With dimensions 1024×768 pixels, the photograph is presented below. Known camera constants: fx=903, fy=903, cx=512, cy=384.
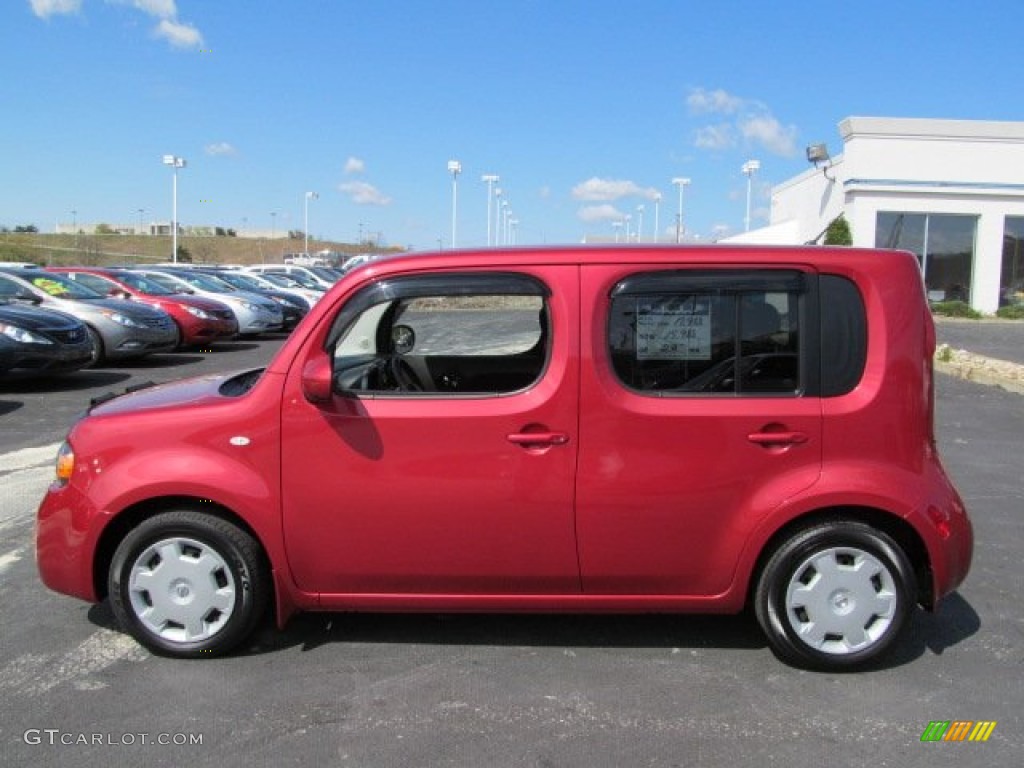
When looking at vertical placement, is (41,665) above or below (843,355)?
below

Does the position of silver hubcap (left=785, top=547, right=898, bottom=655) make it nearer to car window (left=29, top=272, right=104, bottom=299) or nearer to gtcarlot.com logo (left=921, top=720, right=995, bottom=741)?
gtcarlot.com logo (left=921, top=720, right=995, bottom=741)

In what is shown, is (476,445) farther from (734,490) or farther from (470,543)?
(734,490)

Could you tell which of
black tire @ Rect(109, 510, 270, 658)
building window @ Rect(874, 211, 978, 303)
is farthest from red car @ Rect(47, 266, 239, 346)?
building window @ Rect(874, 211, 978, 303)

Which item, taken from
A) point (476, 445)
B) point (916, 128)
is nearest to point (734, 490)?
point (476, 445)

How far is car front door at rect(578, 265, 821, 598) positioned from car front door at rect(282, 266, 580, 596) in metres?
0.11

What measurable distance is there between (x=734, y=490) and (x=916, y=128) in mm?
27849

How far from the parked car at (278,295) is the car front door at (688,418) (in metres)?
17.7

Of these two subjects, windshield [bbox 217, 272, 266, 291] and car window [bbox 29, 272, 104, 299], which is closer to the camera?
car window [bbox 29, 272, 104, 299]

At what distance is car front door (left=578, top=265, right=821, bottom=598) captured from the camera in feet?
12.0

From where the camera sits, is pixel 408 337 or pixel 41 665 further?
pixel 408 337

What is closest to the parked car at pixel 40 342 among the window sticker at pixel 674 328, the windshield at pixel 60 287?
the windshield at pixel 60 287

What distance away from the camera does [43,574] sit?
3.92m

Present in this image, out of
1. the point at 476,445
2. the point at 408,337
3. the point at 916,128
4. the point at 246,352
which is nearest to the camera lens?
the point at 476,445

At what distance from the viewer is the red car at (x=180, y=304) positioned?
16453 mm
